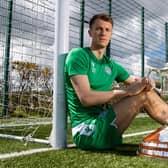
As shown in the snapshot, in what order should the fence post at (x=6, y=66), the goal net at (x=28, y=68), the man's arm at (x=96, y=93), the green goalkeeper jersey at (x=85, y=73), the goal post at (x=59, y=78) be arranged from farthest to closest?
the fence post at (x=6, y=66)
the goal net at (x=28, y=68)
the goal post at (x=59, y=78)
the green goalkeeper jersey at (x=85, y=73)
the man's arm at (x=96, y=93)

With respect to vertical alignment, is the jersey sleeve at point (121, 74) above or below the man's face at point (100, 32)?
below

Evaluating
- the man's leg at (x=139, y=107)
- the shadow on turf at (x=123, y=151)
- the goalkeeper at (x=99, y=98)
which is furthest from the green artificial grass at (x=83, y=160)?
the man's leg at (x=139, y=107)

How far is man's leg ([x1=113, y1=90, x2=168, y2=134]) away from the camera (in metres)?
2.02

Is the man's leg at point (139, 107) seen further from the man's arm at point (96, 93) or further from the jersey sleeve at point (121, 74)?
the jersey sleeve at point (121, 74)

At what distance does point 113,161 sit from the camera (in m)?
1.82

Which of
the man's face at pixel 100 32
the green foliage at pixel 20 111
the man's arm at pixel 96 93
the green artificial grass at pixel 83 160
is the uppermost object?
the man's face at pixel 100 32

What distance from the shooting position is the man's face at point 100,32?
86.1 inches

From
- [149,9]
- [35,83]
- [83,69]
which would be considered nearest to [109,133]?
[83,69]

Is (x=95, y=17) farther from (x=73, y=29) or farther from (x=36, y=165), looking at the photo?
(x=73, y=29)

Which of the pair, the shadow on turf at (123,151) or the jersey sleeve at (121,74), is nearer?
the shadow on turf at (123,151)

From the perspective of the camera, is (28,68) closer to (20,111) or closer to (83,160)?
(20,111)

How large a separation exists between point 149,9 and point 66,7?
32.8 feet

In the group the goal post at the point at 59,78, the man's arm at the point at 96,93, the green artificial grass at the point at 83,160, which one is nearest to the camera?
the green artificial grass at the point at 83,160

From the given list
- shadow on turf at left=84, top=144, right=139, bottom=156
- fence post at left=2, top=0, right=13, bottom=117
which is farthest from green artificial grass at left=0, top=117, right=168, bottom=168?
fence post at left=2, top=0, right=13, bottom=117
